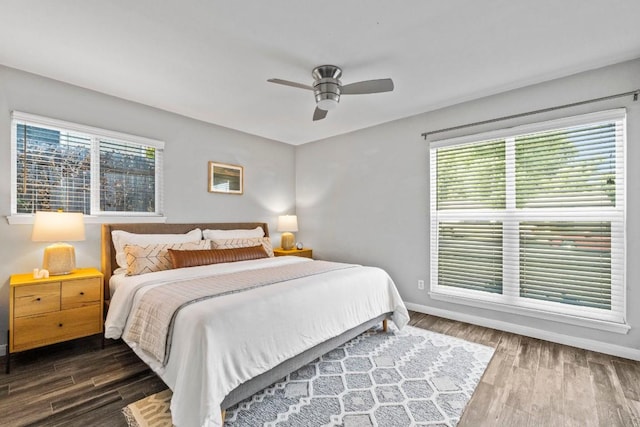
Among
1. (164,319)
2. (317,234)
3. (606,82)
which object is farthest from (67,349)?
(606,82)

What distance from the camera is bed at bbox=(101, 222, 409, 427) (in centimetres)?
167

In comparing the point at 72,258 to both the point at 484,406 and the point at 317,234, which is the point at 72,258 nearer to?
the point at 317,234

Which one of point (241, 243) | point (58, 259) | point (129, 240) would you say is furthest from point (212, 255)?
point (58, 259)

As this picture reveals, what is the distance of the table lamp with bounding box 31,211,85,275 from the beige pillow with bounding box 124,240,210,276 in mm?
434

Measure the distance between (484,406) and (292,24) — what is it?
2894 mm

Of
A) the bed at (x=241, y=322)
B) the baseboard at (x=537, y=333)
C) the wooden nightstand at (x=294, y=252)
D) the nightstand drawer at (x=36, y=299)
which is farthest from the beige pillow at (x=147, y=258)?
the baseboard at (x=537, y=333)

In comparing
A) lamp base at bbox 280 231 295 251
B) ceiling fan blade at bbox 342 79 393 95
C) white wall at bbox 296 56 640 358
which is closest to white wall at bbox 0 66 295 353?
lamp base at bbox 280 231 295 251

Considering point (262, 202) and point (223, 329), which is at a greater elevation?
point (262, 202)

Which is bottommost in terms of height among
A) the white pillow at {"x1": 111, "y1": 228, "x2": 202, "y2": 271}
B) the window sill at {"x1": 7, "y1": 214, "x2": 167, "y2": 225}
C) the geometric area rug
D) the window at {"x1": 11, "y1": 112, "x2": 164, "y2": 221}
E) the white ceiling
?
the geometric area rug

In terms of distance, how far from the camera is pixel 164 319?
1.99 meters

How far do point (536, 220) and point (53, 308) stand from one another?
179 inches

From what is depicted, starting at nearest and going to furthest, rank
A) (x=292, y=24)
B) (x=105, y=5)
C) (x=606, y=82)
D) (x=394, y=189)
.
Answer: (x=105, y=5) < (x=292, y=24) < (x=606, y=82) < (x=394, y=189)

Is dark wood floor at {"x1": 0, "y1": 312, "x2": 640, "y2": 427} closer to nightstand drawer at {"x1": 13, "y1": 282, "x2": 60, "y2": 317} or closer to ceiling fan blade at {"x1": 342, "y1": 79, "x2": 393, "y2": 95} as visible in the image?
nightstand drawer at {"x1": 13, "y1": 282, "x2": 60, "y2": 317}

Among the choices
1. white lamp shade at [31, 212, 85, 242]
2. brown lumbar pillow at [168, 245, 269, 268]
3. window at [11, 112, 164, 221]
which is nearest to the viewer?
white lamp shade at [31, 212, 85, 242]
